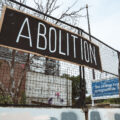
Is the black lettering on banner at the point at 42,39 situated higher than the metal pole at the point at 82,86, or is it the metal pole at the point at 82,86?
the black lettering on banner at the point at 42,39

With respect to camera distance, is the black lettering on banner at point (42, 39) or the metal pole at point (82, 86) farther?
the metal pole at point (82, 86)

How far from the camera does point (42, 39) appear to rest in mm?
2387

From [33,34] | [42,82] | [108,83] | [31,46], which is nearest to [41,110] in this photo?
[42,82]

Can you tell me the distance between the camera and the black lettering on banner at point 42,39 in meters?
2.08

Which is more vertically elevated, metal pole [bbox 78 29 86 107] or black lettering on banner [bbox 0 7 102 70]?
black lettering on banner [bbox 0 7 102 70]

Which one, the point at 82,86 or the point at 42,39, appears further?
the point at 82,86

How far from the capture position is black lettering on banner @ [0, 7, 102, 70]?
2.08 m

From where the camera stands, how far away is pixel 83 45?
2.98 metres

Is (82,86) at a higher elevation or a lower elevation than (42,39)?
lower

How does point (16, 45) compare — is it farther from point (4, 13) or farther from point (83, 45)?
point (83, 45)

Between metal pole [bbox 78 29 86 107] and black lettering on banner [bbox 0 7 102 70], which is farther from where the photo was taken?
metal pole [bbox 78 29 86 107]

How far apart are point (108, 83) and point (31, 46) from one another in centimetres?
270

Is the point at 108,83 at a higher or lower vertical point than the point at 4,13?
lower

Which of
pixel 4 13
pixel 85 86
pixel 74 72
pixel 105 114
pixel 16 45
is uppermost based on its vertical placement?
pixel 4 13
